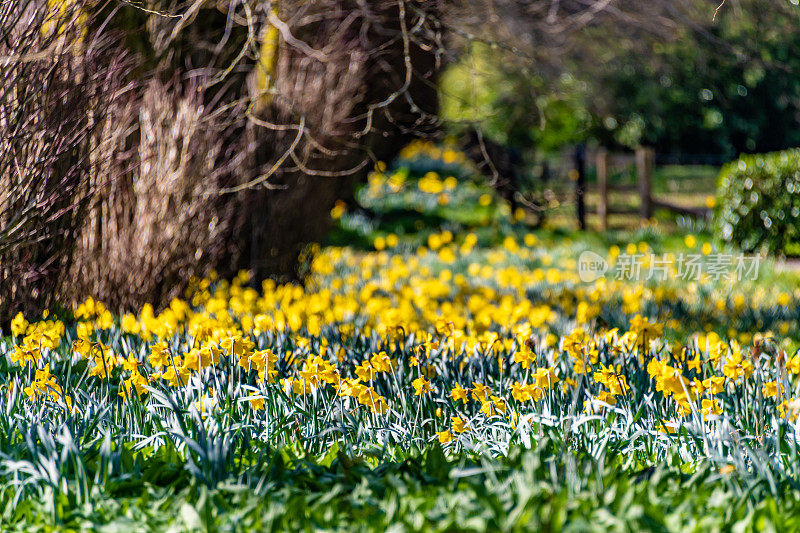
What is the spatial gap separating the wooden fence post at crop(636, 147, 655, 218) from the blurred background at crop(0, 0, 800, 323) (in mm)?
30

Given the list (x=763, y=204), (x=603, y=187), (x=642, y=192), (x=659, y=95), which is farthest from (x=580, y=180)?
(x=659, y=95)

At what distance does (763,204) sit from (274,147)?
19.7 feet

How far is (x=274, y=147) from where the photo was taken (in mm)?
6285

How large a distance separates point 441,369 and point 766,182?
24.5 ft

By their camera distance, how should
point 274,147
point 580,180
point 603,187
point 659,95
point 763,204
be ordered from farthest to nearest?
point 659,95
point 580,180
point 603,187
point 763,204
point 274,147

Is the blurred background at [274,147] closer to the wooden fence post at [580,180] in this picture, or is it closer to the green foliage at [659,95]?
the wooden fence post at [580,180]

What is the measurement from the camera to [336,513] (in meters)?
2.08

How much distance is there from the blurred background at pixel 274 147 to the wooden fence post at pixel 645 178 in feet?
0.10

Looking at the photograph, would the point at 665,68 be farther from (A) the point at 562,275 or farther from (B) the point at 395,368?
(B) the point at 395,368

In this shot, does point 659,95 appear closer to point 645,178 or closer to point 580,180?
point 580,180

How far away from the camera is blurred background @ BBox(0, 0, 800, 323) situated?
3.79 meters

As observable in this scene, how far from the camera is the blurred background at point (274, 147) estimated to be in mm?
3795

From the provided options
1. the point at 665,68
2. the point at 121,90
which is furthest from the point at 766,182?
the point at 121,90

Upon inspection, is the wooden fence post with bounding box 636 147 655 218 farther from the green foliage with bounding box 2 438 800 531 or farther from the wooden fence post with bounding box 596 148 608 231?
the green foliage with bounding box 2 438 800 531
